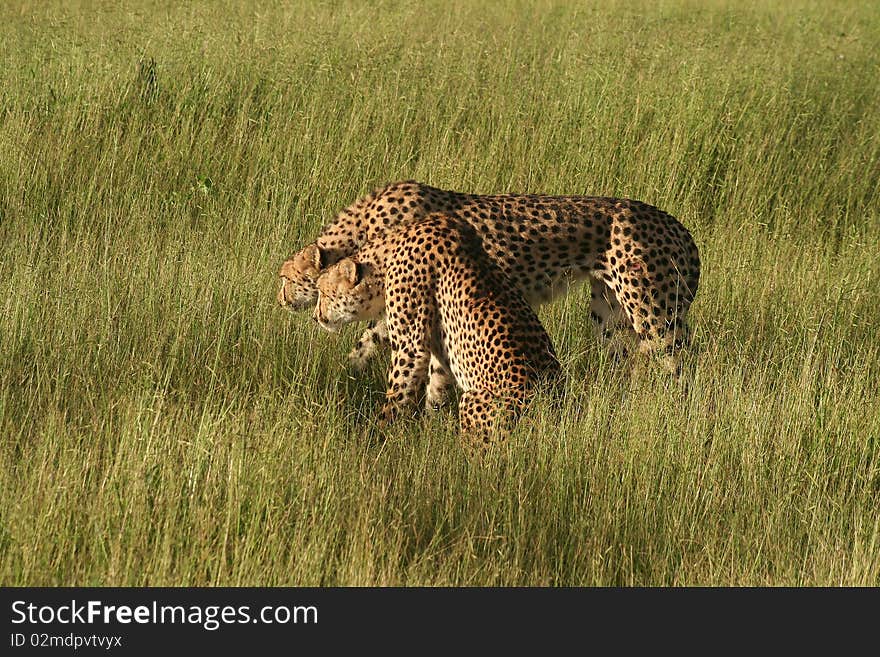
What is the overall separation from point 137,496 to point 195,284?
1.70 metres

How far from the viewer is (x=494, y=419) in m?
3.70

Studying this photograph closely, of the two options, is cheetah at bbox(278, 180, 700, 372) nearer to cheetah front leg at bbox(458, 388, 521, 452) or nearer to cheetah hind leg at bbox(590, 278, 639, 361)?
cheetah hind leg at bbox(590, 278, 639, 361)

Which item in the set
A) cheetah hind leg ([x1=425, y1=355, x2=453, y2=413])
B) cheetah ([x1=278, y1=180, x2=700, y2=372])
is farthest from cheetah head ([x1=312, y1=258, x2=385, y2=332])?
cheetah hind leg ([x1=425, y1=355, x2=453, y2=413])

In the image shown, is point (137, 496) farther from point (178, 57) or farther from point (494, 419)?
point (178, 57)

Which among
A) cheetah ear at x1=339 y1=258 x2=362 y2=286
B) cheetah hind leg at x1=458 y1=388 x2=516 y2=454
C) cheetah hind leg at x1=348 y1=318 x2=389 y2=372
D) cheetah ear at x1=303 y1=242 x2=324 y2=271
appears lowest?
cheetah hind leg at x1=348 y1=318 x2=389 y2=372

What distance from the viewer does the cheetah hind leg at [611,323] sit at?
457cm

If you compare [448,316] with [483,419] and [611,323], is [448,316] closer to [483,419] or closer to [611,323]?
[483,419]

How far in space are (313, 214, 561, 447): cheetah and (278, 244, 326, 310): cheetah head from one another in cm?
13

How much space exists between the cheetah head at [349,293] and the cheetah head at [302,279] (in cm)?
14

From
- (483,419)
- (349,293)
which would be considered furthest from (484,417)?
(349,293)

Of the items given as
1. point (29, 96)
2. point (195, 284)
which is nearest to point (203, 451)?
point (195, 284)

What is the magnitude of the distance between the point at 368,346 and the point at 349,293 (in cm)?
25

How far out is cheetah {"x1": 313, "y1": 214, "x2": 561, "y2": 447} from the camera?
12.6ft

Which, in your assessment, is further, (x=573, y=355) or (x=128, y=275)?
(x=128, y=275)
